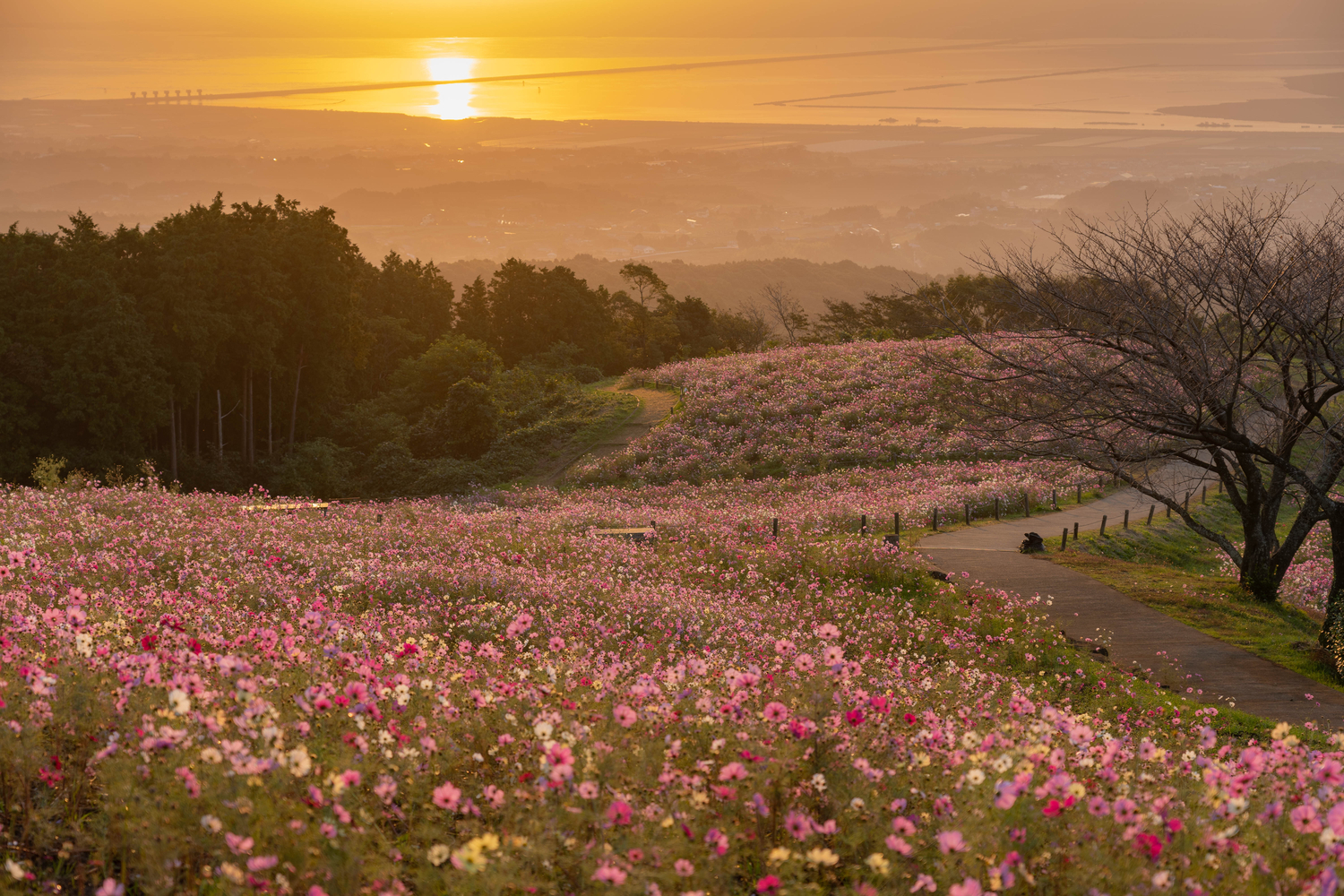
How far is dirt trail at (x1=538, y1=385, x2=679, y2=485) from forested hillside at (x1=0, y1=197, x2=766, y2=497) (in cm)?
175

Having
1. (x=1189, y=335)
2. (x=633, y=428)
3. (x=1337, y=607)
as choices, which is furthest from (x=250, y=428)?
(x=1337, y=607)

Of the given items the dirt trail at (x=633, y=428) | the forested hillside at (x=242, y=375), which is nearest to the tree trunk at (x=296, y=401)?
the forested hillside at (x=242, y=375)

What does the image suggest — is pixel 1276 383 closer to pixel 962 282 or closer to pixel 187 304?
pixel 187 304

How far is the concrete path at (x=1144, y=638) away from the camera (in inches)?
426

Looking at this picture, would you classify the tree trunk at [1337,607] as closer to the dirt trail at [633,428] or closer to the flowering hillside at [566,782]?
the flowering hillside at [566,782]

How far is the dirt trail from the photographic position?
1307 inches

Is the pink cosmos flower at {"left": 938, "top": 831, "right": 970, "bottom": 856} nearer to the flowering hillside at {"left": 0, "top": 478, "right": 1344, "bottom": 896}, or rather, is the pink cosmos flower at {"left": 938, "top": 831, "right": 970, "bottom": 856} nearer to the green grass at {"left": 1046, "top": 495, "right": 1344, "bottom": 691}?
the flowering hillside at {"left": 0, "top": 478, "right": 1344, "bottom": 896}

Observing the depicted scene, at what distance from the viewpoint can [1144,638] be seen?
1277 cm

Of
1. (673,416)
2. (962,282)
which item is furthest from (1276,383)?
(962,282)

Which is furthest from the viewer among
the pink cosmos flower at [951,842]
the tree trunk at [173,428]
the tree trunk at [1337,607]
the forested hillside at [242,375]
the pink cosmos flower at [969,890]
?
the tree trunk at [173,428]

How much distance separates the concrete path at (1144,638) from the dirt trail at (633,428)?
1650 cm

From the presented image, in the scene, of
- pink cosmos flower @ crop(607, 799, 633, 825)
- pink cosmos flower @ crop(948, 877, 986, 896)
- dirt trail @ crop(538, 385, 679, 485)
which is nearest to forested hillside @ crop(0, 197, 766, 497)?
dirt trail @ crop(538, 385, 679, 485)

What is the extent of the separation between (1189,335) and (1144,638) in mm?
4108

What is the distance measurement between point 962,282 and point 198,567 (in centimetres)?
6332
